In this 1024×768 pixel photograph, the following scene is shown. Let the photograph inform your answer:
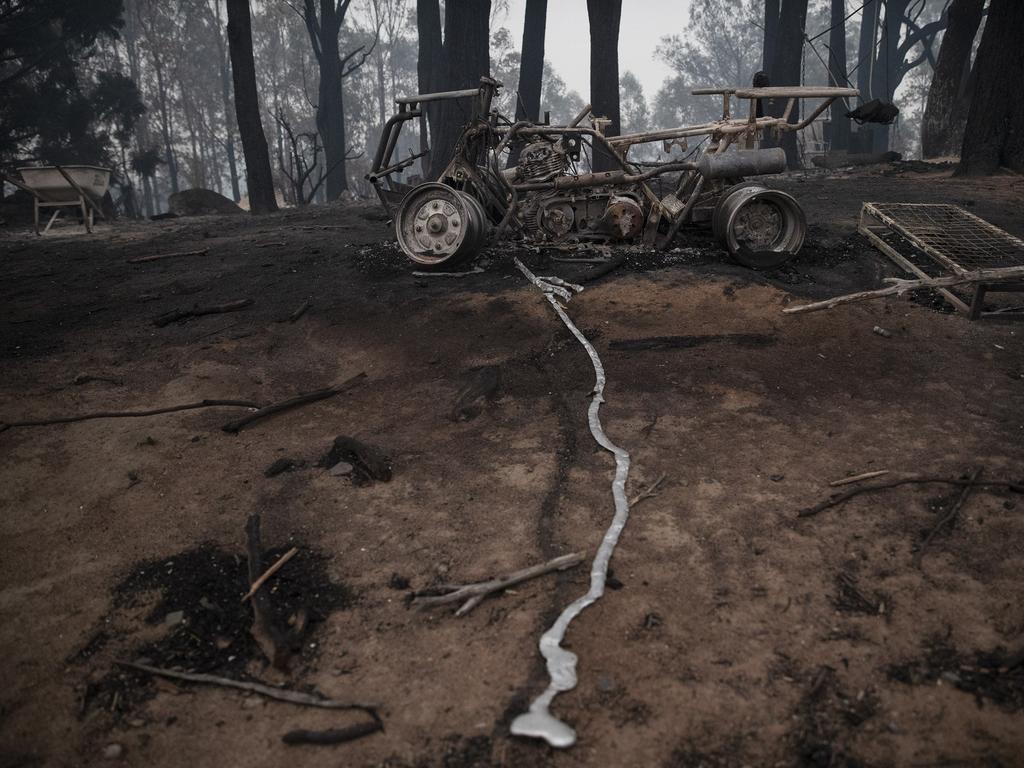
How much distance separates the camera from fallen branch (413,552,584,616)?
2.94 meters

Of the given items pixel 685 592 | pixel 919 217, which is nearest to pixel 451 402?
pixel 685 592

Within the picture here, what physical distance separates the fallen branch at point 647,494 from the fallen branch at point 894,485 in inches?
28.2

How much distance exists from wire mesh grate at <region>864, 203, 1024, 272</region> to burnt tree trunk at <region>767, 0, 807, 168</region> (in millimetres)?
11666

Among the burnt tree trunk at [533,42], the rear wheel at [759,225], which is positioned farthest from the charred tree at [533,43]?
the rear wheel at [759,225]

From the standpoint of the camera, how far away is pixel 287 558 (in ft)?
10.8

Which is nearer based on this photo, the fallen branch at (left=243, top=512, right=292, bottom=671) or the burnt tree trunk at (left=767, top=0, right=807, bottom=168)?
the fallen branch at (left=243, top=512, right=292, bottom=671)

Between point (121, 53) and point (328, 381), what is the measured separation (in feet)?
146

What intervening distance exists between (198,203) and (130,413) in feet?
56.4

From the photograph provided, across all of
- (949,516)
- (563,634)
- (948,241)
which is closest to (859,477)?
(949,516)

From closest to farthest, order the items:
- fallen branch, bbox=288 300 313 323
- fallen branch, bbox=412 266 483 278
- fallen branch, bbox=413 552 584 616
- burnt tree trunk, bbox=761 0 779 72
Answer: fallen branch, bbox=413 552 584 616, fallen branch, bbox=288 300 313 323, fallen branch, bbox=412 266 483 278, burnt tree trunk, bbox=761 0 779 72

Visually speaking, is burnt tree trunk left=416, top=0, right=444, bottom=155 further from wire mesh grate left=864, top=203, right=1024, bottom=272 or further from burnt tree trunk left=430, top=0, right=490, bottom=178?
wire mesh grate left=864, top=203, right=1024, bottom=272

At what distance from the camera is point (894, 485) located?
3666 mm

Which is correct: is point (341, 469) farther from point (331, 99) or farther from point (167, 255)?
point (331, 99)

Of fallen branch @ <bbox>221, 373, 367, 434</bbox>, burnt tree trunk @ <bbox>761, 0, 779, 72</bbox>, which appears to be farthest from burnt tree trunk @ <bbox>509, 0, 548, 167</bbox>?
fallen branch @ <bbox>221, 373, 367, 434</bbox>
